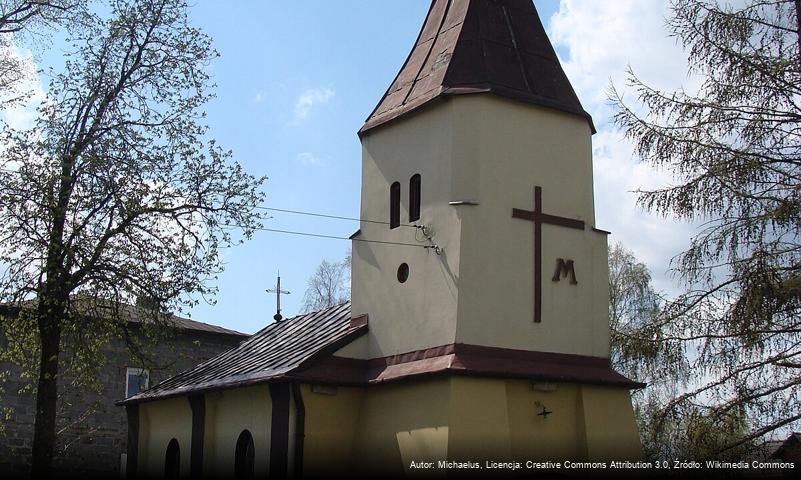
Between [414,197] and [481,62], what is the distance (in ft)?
9.18

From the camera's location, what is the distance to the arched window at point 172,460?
836 inches

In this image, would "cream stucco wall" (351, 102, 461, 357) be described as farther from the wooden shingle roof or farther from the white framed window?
the white framed window

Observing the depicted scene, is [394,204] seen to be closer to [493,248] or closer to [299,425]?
[493,248]

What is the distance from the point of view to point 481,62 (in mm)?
18156

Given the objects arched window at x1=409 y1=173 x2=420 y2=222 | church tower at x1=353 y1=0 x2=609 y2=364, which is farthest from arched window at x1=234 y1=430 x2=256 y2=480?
arched window at x1=409 y1=173 x2=420 y2=222

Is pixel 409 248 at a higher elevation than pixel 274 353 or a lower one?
higher

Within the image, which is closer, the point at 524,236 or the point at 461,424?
the point at 461,424

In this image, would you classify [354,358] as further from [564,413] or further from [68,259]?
[68,259]

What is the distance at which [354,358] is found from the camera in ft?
59.3

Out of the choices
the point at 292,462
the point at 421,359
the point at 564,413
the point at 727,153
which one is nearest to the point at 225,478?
the point at 292,462

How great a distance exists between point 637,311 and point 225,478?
1591 centimetres

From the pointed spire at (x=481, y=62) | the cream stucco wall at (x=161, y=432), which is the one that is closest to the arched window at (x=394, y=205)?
the pointed spire at (x=481, y=62)

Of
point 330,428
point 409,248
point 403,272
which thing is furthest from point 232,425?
point 409,248

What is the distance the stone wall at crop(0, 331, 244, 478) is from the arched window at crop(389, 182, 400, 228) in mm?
11563
